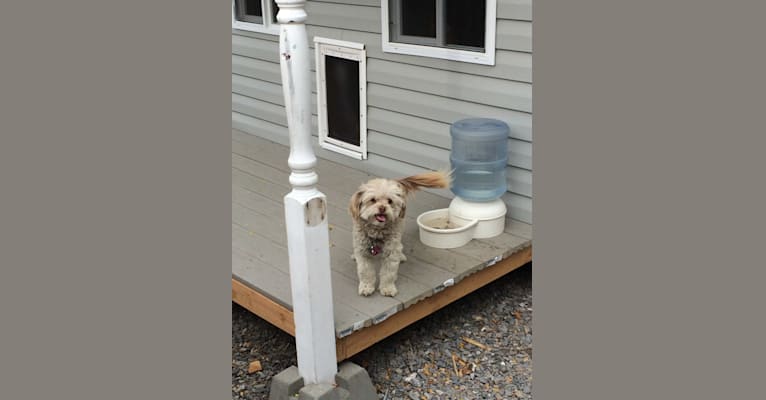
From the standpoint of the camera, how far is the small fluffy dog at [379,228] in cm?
442

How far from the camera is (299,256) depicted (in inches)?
160

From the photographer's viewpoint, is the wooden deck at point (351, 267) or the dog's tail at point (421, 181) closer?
the wooden deck at point (351, 267)

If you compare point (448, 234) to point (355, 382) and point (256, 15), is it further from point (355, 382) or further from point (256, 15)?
point (256, 15)

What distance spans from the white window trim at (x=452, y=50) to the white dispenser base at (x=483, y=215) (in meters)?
1.01

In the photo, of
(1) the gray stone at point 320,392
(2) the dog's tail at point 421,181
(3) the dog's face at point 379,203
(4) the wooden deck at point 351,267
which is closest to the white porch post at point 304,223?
(1) the gray stone at point 320,392

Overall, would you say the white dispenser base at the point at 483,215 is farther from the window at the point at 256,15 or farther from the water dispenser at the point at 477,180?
the window at the point at 256,15

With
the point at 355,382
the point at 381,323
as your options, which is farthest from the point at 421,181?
the point at 355,382

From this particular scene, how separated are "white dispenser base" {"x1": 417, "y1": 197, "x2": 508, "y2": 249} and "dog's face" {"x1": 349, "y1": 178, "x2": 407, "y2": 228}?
0.80 m

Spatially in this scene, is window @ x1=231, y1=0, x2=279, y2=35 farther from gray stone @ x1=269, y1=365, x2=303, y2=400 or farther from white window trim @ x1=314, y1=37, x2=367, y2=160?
gray stone @ x1=269, y1=365, x2=303, y2=400

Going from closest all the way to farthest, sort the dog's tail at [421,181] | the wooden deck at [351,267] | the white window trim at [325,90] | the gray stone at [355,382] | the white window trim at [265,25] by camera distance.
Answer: the gray stone at [355,382]
the wooden deck at [351,267]
the dog's tail at [421,181]
the white window trim at [325,90]
the white window trim at [265,25]

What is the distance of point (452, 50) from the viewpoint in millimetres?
5711

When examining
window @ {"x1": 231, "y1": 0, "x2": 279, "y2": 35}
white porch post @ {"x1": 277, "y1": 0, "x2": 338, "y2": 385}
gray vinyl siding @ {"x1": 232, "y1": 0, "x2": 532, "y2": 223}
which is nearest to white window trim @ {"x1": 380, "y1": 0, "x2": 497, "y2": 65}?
gray vinyl siding @ {"x1": 232, "y1": 0, "x2": 532, "y2": 223}

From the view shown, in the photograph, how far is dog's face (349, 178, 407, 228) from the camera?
4.39 m

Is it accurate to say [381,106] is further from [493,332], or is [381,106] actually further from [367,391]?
[367,391]
